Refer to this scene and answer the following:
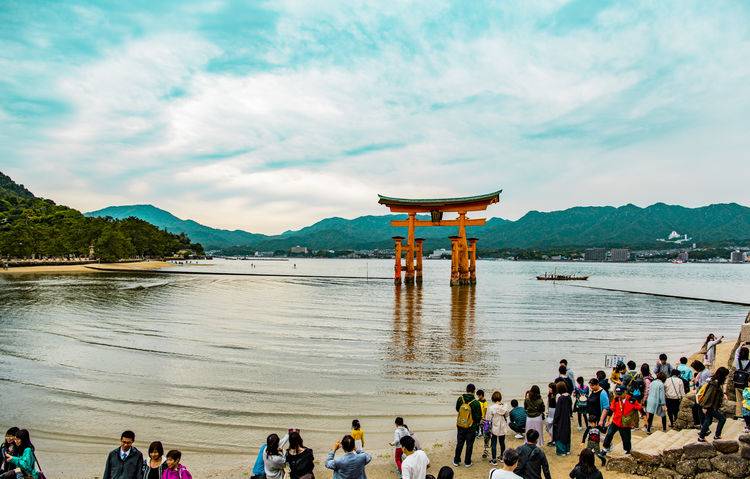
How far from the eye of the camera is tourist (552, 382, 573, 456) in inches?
337

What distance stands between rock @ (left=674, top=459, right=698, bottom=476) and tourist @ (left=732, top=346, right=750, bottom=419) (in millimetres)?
2530

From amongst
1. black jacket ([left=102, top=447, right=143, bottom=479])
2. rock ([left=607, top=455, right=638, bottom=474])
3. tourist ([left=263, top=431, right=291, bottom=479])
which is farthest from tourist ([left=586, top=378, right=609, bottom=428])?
black jacket ([left=102, top=447, right=143, bottom=479])

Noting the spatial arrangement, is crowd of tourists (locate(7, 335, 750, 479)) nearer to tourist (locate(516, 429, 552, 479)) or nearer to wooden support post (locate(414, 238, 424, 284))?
tourist (locate(516, 429, 552, 479))

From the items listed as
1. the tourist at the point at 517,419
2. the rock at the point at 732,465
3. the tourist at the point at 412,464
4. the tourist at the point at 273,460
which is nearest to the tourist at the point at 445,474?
the tourist at the point at 412,464

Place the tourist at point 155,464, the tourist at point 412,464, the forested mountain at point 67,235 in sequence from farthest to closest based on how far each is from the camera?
the forested mountain at point 67,235 < the tourist at point 412,464 < the tourist at point 155,464

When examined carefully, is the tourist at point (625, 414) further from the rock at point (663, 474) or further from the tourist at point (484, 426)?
the tourist at point (484, 426)

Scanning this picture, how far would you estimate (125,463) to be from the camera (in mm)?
6090

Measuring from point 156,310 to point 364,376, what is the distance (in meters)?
21.9

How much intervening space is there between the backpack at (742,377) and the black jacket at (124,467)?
10.7 m

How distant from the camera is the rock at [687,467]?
7191 millimetres

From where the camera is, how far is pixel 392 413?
457 inches

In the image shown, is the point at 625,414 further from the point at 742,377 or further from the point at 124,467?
the point at 124,467

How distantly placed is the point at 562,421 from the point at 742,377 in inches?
146

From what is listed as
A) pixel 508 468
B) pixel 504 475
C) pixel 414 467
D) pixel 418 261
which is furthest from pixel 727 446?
pixel 418 261
